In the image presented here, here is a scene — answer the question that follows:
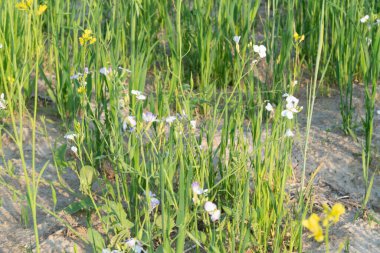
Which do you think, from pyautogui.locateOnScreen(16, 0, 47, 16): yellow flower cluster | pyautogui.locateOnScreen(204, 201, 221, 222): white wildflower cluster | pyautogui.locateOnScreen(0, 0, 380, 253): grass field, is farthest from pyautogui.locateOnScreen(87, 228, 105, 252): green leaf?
pyautogui.locateOnScreen(16, 0, 47, 16): yellow flower cluster

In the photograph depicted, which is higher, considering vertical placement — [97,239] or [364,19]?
[364,19]

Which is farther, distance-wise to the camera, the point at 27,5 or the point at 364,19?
the point at 364,19

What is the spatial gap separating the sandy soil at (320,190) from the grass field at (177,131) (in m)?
0.01

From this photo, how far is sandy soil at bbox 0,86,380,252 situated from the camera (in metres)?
2.02

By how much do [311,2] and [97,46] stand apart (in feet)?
3.69

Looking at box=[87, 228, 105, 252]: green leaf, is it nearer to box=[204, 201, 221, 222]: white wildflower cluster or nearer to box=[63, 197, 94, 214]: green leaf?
box=[63, 197, 94, 214]: green leaf

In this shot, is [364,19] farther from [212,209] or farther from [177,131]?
[212,209]

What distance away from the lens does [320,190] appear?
2.26 m

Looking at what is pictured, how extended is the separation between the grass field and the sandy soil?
0.5 inches

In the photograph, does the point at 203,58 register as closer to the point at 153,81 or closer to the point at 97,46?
the point at 153,81

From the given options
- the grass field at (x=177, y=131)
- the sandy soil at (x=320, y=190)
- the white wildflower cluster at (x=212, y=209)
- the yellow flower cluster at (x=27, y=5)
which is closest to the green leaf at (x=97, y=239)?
the grass field at (x=177, y=131)

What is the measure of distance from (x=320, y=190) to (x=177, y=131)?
0.64m

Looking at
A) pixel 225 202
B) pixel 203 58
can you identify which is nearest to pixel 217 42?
pixel 203 58

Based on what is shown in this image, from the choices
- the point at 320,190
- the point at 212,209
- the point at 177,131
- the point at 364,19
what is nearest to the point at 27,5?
the point at 177,131
